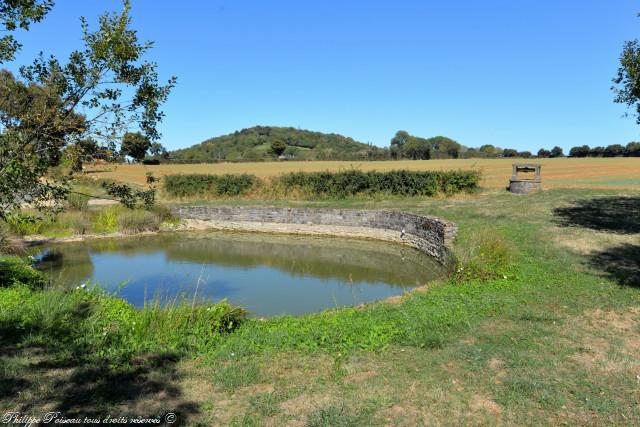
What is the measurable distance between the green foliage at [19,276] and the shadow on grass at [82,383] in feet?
11.6

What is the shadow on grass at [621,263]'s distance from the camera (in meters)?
8.21

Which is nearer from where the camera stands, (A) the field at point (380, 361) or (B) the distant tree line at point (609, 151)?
(A) the field at point (380, 361)

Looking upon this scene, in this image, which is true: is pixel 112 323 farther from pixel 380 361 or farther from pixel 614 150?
pixel 614 150

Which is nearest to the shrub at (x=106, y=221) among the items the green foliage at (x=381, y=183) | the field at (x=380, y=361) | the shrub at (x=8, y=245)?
the shrub at (x=8, y=245)

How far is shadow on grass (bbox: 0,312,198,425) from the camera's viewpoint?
4.09 m

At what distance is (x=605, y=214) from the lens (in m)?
15.1

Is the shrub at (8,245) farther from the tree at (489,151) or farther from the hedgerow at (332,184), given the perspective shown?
the tree at (489,151)

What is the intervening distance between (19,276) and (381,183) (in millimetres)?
17993

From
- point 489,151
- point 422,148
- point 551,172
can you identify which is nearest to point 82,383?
point 551,172

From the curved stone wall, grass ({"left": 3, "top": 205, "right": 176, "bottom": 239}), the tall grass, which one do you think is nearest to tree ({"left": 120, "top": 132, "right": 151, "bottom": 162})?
the tall grass

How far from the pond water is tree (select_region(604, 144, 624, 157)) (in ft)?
195

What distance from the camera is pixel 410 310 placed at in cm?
707

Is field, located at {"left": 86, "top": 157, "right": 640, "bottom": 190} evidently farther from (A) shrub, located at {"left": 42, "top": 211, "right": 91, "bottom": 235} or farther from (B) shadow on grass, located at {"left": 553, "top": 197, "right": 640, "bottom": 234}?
(B) shadow on grass, located at {"left": 553, "top": 197, "right": 640, "bottom": 234}

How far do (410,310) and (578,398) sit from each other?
2943 millimetres
